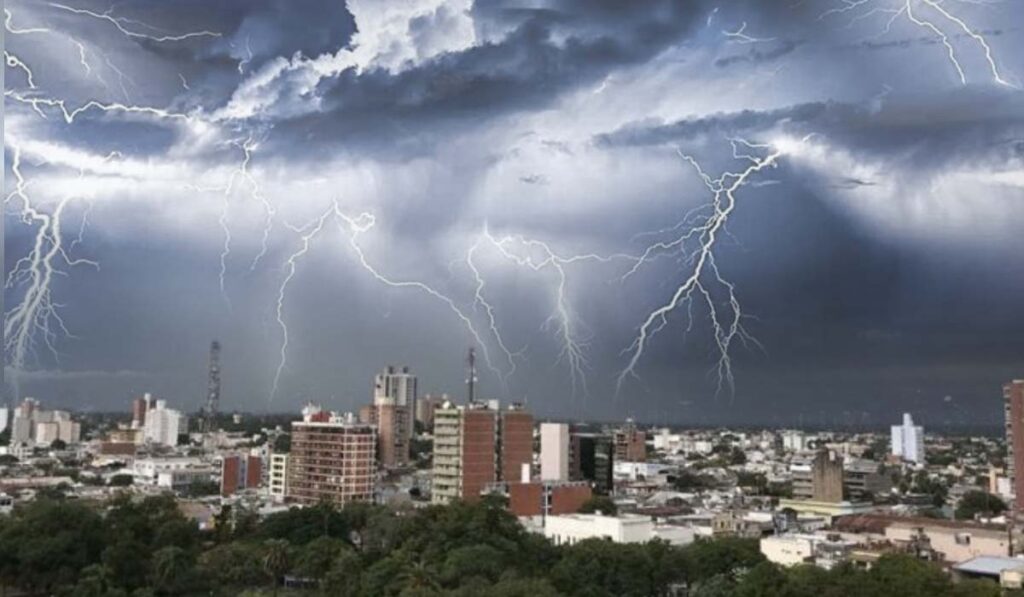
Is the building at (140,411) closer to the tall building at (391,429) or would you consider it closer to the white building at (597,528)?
the tall building at (391,429)

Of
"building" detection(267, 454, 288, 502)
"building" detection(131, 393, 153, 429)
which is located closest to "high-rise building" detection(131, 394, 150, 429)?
"building" detection(131, 393, 153, 429)

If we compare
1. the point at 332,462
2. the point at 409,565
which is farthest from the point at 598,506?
the point at 409,565

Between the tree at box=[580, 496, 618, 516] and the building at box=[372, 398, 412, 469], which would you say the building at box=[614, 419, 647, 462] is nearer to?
the building at box=[372, 398, 412, 469]

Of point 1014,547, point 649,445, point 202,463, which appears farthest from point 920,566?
point 649,445

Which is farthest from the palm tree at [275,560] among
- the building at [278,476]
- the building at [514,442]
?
the building at [278,476]

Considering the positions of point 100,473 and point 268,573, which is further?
point 100,473

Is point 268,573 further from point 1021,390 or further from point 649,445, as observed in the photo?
point 649,445
